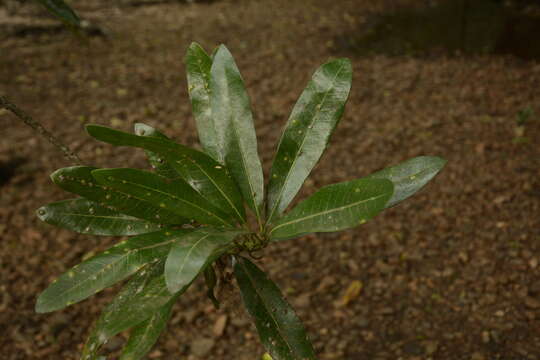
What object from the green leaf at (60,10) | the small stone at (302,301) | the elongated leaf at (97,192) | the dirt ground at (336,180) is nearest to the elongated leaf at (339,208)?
the elongated leaf at (97,192)

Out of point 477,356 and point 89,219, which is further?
point 477,356

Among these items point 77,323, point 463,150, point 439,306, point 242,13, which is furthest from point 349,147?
point 242,13

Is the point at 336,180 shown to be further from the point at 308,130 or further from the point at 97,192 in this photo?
the point at 97,192

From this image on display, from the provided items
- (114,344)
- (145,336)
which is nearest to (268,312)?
(145,336)

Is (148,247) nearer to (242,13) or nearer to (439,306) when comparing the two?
(439,306)

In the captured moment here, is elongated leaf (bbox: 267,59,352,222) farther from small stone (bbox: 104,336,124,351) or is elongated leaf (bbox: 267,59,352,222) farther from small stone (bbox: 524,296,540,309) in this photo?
small stone (bbox: 524,296,540,309)

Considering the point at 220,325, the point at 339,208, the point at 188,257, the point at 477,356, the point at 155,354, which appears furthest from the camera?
the point at 220,325

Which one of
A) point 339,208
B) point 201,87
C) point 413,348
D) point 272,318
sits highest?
point 201,87

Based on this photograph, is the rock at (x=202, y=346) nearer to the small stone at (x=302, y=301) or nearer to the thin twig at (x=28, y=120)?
the small stone at (x=302, y=301)
